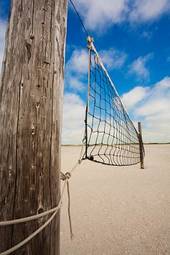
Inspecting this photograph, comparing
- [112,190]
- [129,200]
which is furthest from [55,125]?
[112,190]

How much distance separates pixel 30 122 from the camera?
91cm

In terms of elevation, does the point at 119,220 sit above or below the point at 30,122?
below

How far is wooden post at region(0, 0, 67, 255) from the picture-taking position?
855 mm

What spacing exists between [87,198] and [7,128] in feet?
12.8

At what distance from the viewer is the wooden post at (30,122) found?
855mm

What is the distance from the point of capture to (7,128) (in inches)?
35.2

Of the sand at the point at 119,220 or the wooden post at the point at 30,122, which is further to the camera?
the sand at the point at 119,220

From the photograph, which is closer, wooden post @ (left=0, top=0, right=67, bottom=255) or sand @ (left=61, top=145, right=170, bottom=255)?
wooden post @ (left=0, top=0, right=67, bottom=255)

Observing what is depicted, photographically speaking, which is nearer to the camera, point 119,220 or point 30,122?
point 30,122

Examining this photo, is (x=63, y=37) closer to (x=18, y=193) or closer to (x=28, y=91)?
(x=28, y=91)

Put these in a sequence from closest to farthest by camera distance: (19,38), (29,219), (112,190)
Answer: (29,219) < (19,38) < (112,190)

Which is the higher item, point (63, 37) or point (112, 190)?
point (63, 37)

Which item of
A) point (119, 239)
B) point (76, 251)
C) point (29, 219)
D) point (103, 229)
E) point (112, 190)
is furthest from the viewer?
point (112, 190)

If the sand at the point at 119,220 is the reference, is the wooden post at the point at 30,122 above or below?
above
